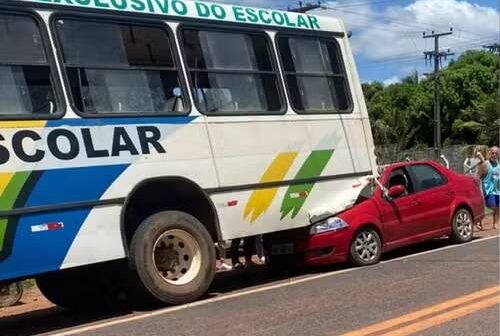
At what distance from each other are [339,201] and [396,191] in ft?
4.07

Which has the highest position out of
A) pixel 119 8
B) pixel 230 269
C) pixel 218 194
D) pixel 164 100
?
pixel 119 8

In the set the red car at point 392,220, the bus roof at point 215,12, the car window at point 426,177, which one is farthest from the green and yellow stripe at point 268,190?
the car window at point 426,177

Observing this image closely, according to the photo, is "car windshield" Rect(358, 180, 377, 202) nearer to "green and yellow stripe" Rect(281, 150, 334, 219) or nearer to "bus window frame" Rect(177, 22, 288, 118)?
"green and yellow stripe" Rect(281, 150, 334, 219)

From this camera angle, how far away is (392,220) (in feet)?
34.8

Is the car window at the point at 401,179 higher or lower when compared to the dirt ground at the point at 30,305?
higher

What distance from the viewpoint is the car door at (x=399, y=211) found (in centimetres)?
1053

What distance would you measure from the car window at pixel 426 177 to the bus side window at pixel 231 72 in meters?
3.10

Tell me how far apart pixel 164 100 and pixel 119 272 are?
6.19ft

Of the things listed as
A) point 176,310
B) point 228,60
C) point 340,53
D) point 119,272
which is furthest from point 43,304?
point 340,53

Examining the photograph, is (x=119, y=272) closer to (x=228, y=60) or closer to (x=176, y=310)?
(x=176, y=310)

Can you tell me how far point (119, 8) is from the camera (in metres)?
7.82

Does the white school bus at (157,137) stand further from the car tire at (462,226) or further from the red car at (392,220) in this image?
the car tire at (462,226)

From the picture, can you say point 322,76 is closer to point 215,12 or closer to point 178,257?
point 215,12

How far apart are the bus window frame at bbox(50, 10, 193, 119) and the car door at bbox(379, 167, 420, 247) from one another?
3.66m
